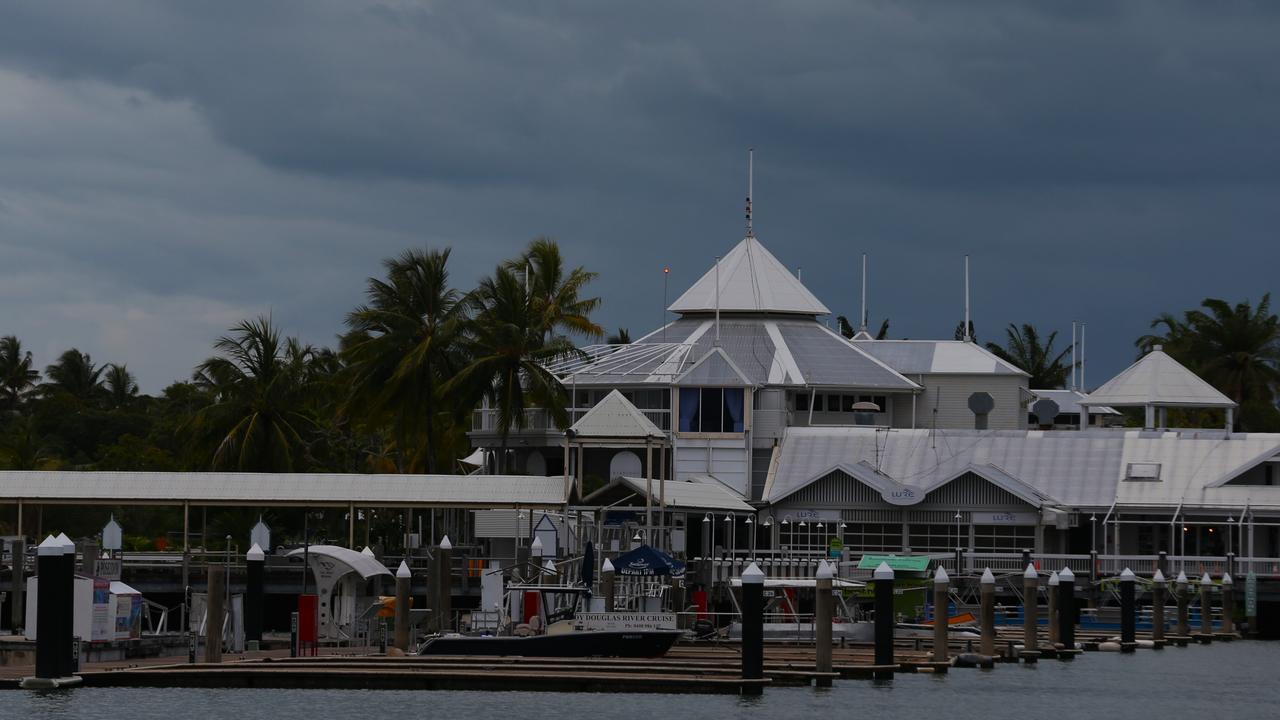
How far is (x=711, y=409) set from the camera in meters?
79.6

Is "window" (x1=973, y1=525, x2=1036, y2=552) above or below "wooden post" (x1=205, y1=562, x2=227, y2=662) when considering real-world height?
above

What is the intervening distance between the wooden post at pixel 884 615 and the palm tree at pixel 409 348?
31373 mm

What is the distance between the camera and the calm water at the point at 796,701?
42.2 meters

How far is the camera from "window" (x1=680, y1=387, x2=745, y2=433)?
7925cm

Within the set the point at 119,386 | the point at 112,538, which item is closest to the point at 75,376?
the point at 119,386

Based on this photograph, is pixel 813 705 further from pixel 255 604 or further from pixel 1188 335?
pixel 1188 335

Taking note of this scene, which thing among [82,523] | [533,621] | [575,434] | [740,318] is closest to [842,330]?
[740,318]

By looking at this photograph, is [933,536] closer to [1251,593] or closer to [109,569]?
[1251,593]

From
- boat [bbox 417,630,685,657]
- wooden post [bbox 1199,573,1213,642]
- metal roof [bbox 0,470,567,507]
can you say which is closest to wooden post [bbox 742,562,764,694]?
boat [bbox 417,630,685,657]

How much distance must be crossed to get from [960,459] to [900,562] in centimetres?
1145

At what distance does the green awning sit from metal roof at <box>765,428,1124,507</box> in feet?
19.4

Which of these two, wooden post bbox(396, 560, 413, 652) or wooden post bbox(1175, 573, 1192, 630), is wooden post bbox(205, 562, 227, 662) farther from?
wooden post bbox(1175, 573, 1192, 630)

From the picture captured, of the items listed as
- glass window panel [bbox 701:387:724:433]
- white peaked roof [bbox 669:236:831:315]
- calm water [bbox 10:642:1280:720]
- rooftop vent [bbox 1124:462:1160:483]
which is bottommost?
calm water [bbox 10:642:1280:720]

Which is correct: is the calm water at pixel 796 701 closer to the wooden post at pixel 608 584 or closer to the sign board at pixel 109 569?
the wooden post at pixel 608 584
